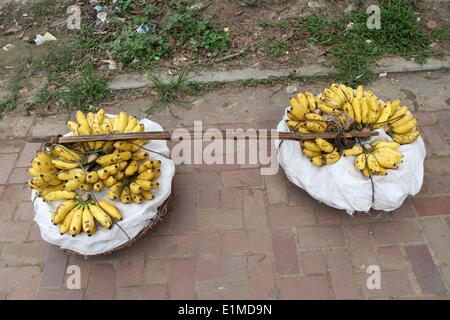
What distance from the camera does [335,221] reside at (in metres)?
3.22

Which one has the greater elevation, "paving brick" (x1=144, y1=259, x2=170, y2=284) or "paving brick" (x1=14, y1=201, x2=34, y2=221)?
"paving brick" (x1=14, y1=201, x2=34, y2=221)

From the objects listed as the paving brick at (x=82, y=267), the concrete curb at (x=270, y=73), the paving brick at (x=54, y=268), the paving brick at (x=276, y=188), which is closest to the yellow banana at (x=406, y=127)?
the paving brick at (x=276, y=188)

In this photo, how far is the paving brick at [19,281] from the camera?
299 centimetres

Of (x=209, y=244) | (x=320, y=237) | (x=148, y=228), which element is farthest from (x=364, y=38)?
(x=148, y=228)

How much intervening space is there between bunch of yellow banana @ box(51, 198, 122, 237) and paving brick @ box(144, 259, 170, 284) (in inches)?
20.3

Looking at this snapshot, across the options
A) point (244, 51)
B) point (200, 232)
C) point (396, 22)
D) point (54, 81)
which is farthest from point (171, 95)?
point (396, 22)

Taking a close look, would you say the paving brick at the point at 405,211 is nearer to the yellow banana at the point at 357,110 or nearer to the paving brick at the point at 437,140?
the paving brick at the point at 437,140

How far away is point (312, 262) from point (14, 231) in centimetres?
250

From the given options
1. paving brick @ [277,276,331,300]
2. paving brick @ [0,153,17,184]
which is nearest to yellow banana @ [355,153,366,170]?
paving brick @ [277,276,331,300]

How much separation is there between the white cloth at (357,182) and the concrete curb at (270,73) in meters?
1.52

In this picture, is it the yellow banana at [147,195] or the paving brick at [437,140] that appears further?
the paving brick at [437,140]

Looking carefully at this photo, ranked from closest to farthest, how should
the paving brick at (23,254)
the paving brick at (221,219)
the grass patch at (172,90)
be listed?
the paving brick at (23,254), the paving brick at (221,219), the grass patch at (172,90)

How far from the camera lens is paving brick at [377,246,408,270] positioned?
9.68ft

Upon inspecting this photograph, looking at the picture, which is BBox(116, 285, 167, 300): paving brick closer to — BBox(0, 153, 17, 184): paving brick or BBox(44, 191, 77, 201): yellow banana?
BBox(44, 191, 77, 201): yellow banana
